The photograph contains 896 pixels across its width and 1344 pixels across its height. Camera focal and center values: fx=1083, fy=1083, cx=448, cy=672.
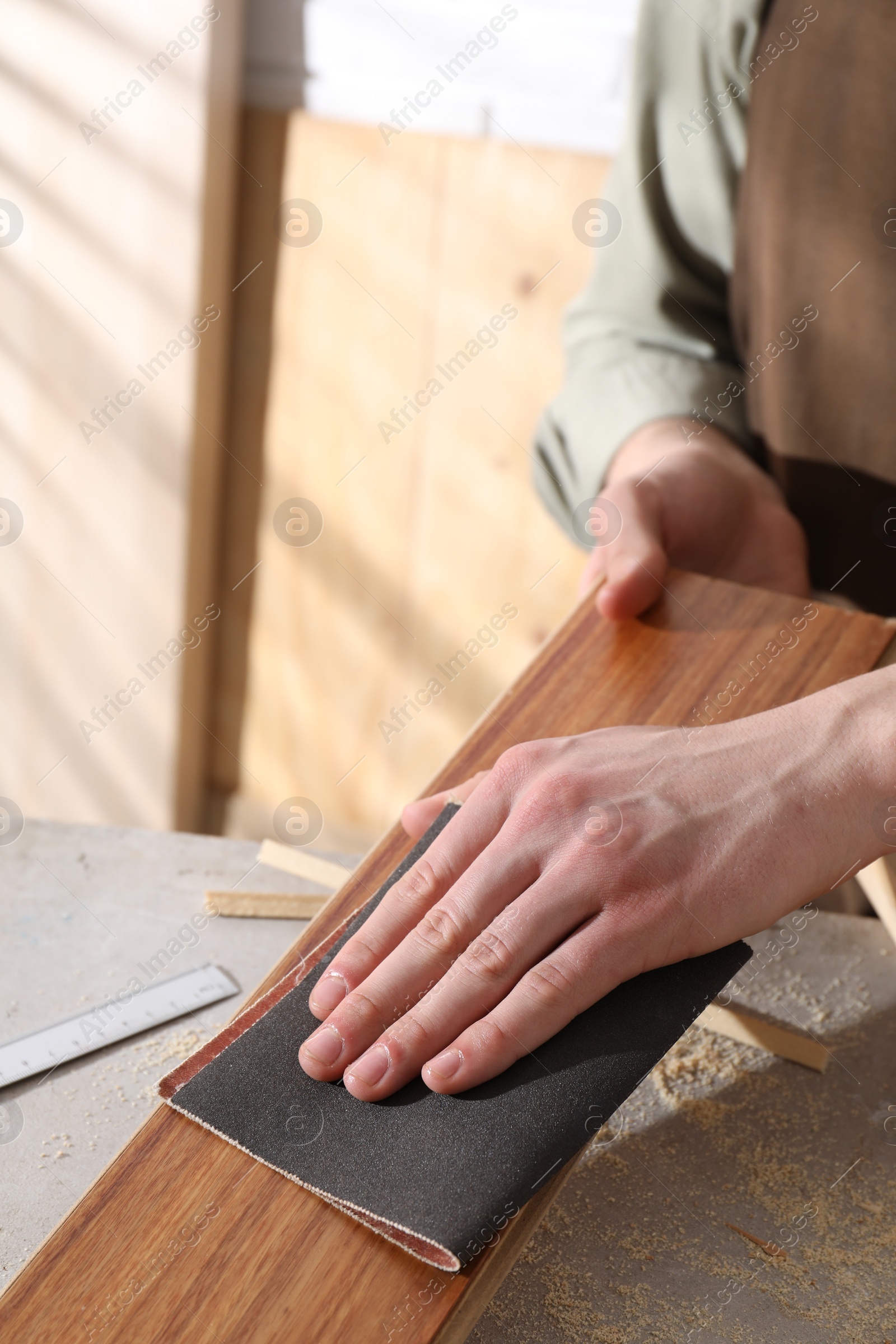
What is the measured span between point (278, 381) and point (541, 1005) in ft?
5.75

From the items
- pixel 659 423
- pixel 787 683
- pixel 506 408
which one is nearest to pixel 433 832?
pixel 787 683

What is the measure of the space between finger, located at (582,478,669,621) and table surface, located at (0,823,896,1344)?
1.18ft

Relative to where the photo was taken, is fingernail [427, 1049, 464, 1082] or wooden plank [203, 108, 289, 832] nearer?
fingernail [427, 1049, 464, 1082]

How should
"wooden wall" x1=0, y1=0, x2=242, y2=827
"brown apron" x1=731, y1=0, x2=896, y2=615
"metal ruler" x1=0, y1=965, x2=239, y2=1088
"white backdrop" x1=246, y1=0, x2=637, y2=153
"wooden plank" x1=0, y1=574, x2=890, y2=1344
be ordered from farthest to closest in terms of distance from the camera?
"wooden wall" x1=0, y1=0, x2=242, y2=827 → "white backdrop" x1=246, y1=0, x2=637, y2=153 → "brown apron" x1=731, y1=0, x2=896, y2=615 → "metal ruler" x1=0, y1=965, x2=239, y2=1088 → "wooden plank" x1=0, y1=574, x2=890, y2=1344

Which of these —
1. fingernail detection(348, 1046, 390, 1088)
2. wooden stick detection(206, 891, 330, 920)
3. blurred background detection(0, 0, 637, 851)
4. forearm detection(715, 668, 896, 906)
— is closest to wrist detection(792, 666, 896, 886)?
forearm detection(715, 668, 896, 906)

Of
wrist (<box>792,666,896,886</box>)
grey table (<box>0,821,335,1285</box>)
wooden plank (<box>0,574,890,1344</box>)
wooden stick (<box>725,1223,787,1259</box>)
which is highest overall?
wrist (<box>792,666,896,886</box>)

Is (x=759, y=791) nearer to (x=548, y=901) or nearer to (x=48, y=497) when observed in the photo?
(x=548, y=901)

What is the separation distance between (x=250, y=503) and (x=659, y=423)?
1197 mm

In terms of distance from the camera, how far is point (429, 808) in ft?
2.86

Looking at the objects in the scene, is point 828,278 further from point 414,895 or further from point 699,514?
point 414,895

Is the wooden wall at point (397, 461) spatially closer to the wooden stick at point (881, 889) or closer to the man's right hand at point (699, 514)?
the man's right hand at point (699, 514)

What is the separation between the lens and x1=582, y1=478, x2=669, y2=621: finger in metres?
1.05

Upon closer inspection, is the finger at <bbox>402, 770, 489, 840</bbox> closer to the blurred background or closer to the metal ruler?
the metal ruler

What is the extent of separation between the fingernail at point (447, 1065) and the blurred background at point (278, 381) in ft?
4.88
